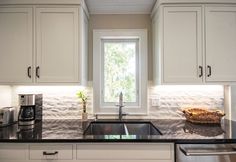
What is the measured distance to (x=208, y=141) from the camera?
165cm

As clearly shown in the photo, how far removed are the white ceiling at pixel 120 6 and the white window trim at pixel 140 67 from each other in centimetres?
23

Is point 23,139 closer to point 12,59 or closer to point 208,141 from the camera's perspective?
point 12,59

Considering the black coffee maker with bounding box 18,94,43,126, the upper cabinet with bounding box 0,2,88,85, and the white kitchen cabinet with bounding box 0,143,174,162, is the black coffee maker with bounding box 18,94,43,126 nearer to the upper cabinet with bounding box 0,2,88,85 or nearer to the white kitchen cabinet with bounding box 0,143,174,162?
the upper cabinet with bounding box 0,2,88,85

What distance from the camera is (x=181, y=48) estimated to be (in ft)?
7.20

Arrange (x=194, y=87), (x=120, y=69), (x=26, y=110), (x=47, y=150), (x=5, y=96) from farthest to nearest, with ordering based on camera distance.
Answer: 1. (x=120, y=69)
2. (x=194, y=87)
3. (x=5, y=96)
4. (x=26, y=110)
5. (x=47, y=150)

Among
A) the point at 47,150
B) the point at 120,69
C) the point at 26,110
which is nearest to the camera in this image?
the point at 47,150

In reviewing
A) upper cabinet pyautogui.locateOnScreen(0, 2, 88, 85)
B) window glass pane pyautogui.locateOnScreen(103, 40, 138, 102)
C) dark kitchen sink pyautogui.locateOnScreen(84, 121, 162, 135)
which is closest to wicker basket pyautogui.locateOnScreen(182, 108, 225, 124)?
dark kitchen sink pyautogui.locateOnScreen(84, 121, 162, 135)

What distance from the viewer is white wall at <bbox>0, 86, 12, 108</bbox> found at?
7.58 ft

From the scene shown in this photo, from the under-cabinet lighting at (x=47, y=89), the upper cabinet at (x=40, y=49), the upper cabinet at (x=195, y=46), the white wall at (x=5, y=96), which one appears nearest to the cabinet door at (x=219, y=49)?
the upper cabinet at (x=195, y=46)

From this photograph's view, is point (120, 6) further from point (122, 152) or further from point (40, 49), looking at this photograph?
point (122, 152)

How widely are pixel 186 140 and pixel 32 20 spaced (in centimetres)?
185

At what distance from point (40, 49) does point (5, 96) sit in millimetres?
710

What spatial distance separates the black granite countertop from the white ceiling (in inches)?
52.3

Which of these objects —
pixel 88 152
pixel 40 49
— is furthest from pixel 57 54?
pixel 88 152
